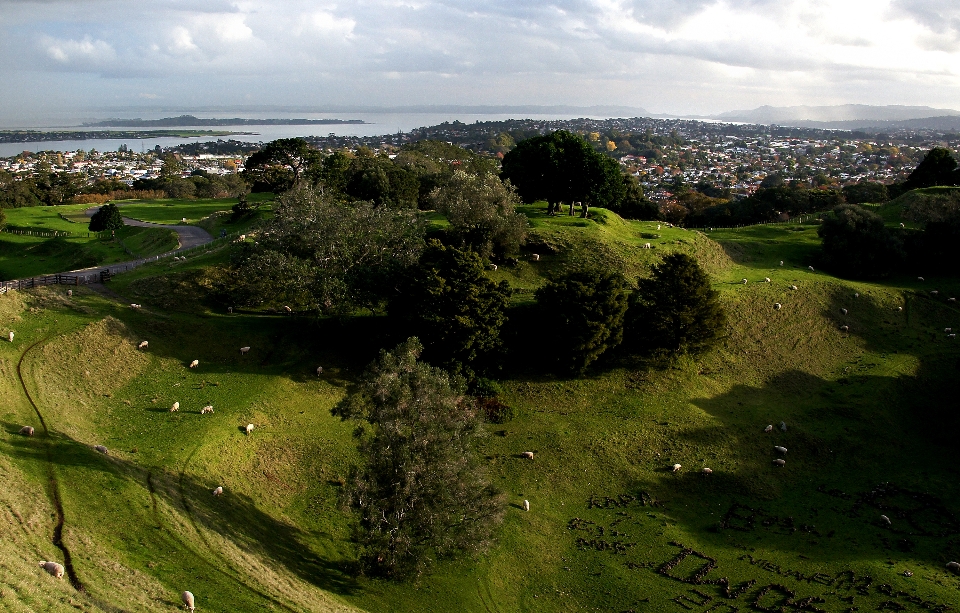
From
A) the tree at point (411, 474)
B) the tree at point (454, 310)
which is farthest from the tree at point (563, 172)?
the tree at point (411, 474)

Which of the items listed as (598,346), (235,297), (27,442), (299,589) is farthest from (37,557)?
(598,346)

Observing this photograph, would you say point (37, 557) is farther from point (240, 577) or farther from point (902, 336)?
point (902, 336)

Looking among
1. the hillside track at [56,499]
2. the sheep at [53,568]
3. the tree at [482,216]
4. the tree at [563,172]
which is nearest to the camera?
the sheep at [53,568]

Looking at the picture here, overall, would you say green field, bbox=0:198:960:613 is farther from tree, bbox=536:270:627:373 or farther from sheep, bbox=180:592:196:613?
tree, bbox=536:270:627:373

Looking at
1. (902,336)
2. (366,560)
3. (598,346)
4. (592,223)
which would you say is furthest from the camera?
(592,223)

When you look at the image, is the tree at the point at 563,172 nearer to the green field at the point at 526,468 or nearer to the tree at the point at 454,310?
the green field at the point at 526,468

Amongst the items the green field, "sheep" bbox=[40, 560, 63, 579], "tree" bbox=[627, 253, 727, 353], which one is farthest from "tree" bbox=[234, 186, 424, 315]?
"sheep" bbox=[40, 560, 63, 579]

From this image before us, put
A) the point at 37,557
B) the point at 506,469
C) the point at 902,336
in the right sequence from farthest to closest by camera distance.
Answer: the point at 902,336 < the point at 506,469 < the point at 37,557
